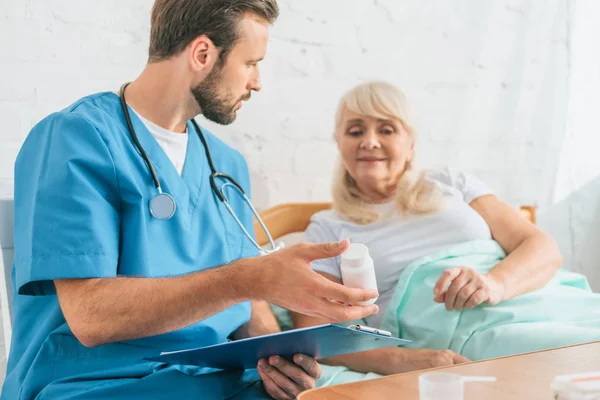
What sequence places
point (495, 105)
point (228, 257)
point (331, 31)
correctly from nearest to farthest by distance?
point (228, 257)
point (331, 31)
point (495, 105)

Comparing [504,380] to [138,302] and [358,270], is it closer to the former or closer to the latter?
[358,270]

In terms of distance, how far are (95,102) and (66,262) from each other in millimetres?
338

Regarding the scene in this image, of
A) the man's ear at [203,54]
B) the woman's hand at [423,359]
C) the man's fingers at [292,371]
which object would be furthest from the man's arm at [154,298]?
the woman's hand at [423,359]

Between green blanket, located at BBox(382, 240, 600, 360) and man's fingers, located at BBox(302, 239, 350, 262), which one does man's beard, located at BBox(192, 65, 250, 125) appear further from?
green blanket, located at BBox(382, 240, 600, 360)

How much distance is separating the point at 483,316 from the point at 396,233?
0.33 metres

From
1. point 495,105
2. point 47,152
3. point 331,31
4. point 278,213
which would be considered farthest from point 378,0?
point 47,152

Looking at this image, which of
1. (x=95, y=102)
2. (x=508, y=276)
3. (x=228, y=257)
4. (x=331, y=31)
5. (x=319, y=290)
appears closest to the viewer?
(x=319, y=290)

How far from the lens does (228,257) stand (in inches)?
55.6

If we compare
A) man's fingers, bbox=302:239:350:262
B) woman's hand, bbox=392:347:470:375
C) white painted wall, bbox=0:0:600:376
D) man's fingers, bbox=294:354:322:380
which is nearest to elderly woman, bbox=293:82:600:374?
woman's hand, bbox=392:347:470:375

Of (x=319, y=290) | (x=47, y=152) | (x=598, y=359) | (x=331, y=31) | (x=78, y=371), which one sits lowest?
(x=78, y=371)

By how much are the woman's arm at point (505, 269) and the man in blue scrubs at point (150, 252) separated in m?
0.43

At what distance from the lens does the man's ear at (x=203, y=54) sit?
1.34 metres

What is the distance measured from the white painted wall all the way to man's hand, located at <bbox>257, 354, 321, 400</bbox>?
0.80m

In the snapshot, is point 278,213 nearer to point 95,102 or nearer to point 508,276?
point 508,276
